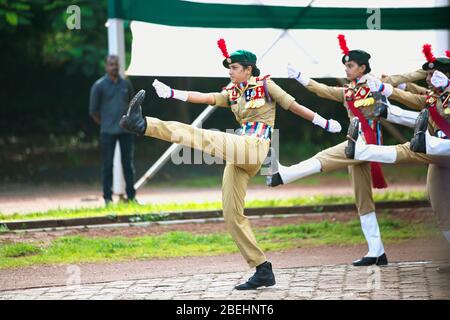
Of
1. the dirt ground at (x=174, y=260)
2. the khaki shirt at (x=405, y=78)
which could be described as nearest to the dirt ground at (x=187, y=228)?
the dirt ground at (x=174, y=260)

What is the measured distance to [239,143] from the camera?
340 inches

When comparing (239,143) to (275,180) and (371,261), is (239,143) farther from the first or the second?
(371,261)

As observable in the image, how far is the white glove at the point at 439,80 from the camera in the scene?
935 centimetres

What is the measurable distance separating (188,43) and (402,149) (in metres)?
4.80

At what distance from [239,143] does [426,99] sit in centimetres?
197

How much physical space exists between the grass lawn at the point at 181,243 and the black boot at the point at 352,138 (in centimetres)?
213

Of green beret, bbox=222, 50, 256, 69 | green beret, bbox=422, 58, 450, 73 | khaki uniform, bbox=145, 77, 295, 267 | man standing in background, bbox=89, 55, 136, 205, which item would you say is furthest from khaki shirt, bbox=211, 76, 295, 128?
man standing in background, bbox=89, 55, 136, 205

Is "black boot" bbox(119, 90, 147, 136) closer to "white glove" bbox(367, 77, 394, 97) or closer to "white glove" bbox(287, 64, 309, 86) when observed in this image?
"white glove" bbox(287, 64, 309, 86)

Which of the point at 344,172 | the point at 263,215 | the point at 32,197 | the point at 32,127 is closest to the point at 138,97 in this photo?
the point at 263,215

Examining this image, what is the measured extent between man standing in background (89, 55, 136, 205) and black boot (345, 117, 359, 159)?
16.7 ft

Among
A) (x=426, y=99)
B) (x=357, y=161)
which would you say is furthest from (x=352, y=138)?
(x=426, y=99)

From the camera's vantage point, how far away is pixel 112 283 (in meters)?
9.27

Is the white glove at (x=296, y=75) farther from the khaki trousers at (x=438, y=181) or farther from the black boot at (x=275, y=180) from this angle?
the khaki trousers at (x=438, y=181)
